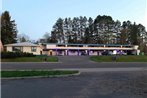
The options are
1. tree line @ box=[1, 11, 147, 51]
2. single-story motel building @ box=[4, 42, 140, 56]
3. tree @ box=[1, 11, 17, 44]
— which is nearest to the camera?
tree @ box=[1, 11, 17, 44]

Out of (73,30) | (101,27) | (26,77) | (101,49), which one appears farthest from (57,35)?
(26,77)

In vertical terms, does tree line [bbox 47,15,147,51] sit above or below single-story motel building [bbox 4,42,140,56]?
above

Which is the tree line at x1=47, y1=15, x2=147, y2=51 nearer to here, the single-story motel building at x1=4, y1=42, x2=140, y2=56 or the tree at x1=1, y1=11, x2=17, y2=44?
the single-story motel building at x1=4, y1=42, x2=140, y2=56

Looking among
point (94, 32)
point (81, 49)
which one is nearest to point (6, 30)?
point (81, 49)

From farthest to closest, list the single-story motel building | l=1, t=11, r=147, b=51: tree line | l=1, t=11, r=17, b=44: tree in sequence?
l=1, t=11, r=147, b=51: tree line → the single-story motel building → l=1, t=11, r=17, b=44: tree

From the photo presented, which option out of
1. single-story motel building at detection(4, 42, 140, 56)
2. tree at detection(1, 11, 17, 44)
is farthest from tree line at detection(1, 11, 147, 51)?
tree at detection(1, 11, 17, 44)

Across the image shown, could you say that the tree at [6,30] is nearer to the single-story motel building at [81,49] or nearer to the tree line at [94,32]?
the single-story motel building at [81,49]

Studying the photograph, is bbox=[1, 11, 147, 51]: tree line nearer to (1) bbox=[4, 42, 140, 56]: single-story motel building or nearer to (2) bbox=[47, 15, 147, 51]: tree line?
(2) bbox=[47, 15, 147, 51]: tree line

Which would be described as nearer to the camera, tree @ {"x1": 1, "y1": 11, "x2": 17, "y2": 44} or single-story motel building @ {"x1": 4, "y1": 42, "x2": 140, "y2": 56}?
tree @ {"x1": 1, "y1": 11, "x2": 17, "y2": 44}

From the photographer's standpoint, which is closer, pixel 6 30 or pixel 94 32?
pixel 6 30

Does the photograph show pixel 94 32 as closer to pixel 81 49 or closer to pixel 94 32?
pixel 94 32

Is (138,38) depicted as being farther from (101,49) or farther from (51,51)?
(51,51)

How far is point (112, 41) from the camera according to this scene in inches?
5684

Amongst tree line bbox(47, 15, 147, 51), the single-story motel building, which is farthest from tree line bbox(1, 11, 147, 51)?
the single-story motel building
